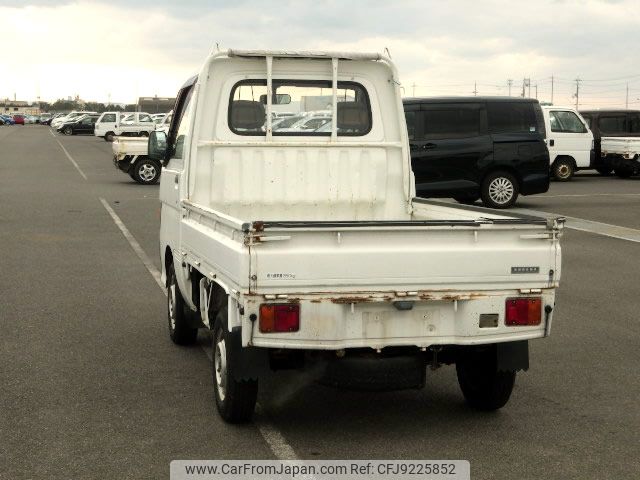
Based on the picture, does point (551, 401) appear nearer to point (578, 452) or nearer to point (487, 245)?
point (578, 452)

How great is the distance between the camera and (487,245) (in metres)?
5.60

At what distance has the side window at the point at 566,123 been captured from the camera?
27.3 meters

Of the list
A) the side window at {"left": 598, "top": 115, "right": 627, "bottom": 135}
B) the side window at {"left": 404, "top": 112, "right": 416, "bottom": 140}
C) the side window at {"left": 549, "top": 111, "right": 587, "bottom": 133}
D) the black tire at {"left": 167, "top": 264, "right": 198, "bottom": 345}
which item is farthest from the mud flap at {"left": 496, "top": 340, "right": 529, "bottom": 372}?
the side window at {"left": 598, "top": 115, "right": 627, "bottom": 135}

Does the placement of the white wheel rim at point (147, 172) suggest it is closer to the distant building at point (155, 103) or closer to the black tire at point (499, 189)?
the black tire at point (499, 189)

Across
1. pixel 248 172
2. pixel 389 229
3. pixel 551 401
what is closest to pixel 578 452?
pixel 551 401

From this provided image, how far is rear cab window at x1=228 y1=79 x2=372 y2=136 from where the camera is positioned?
7590 mm

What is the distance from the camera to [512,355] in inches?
231

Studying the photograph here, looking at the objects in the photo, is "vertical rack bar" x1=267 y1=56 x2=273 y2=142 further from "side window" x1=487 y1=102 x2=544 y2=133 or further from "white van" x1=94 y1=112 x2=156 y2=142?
"white van" x1=94 y1=112 x2=156 y2=142

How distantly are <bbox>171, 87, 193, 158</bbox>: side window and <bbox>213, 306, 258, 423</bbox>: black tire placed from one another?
1.96 metres

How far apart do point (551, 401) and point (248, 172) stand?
2705 mm

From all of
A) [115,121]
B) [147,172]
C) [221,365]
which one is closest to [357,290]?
[221,365]

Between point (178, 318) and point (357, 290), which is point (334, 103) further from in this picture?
point (357, 290)

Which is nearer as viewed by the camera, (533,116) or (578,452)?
(578,452)

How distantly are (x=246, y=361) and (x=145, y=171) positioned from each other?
22.8 metres
